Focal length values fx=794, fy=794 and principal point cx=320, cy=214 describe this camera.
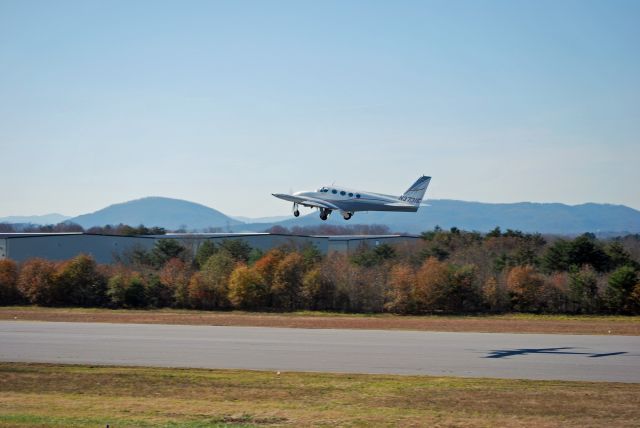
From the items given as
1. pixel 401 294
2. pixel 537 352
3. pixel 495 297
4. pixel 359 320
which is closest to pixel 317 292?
pixel 401 294

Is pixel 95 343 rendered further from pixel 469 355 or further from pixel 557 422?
pixel 557 422

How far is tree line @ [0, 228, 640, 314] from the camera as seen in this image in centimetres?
6662

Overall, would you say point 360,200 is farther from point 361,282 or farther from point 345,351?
point 361,282

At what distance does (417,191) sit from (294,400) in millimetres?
13902

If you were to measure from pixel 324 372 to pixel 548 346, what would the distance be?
13767 millimetres

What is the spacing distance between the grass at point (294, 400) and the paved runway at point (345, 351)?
8.22 ft

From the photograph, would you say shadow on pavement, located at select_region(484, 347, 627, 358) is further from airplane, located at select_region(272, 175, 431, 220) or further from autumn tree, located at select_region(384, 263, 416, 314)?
autumn tree, located at select_region(384, 263, 416, 314)

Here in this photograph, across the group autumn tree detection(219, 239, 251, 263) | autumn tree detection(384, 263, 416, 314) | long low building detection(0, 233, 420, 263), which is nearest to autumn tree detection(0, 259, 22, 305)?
long low building detection(0, 233, 420, 263)

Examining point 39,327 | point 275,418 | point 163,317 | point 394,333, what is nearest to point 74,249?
point 163,317

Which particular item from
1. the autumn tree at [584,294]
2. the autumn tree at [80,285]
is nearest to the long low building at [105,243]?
the autumn tree at [80,285]

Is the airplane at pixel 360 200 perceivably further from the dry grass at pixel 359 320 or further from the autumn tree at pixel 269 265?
the autumn tree at pixel 269 265

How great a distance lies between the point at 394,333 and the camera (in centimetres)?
4769

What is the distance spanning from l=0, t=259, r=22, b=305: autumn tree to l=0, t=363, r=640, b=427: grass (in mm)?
47460

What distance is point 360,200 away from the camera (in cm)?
3622
